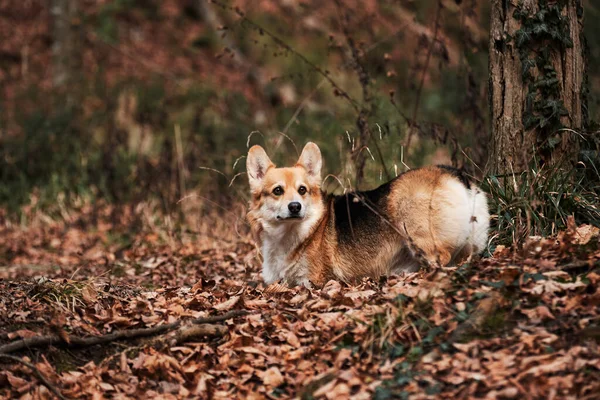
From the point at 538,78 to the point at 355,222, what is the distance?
2159 mm

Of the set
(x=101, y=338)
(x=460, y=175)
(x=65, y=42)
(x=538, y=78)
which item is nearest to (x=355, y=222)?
(x=460, y=175)

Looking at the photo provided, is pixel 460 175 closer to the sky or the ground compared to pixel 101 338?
closer to the sky

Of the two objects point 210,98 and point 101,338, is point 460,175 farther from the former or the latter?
point 210,98

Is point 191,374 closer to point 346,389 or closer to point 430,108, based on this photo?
point 346,389

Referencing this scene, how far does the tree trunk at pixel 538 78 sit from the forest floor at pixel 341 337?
3.34 feet

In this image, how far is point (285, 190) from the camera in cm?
663

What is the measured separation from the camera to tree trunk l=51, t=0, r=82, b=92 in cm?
1603

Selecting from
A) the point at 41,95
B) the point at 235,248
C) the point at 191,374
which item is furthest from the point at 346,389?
the point at 41,95

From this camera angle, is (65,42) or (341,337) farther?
(65,42)

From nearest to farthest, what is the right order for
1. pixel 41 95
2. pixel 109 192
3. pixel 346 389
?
pixel 346 389, pixel 109 192, pixel 41 95

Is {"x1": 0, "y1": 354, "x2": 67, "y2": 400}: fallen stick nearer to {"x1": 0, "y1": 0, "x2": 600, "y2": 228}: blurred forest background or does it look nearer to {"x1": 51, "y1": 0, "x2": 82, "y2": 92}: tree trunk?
{"x1": 0, "y1": 0, "x2": 600, "y2": 228}: blurred forest background

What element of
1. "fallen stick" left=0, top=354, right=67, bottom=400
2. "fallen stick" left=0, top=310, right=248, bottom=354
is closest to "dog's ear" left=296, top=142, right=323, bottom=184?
"fallen stick" left=0, top=310, right=248, bottom=354

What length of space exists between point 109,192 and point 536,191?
812 centimetres

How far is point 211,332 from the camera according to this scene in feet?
17.2
